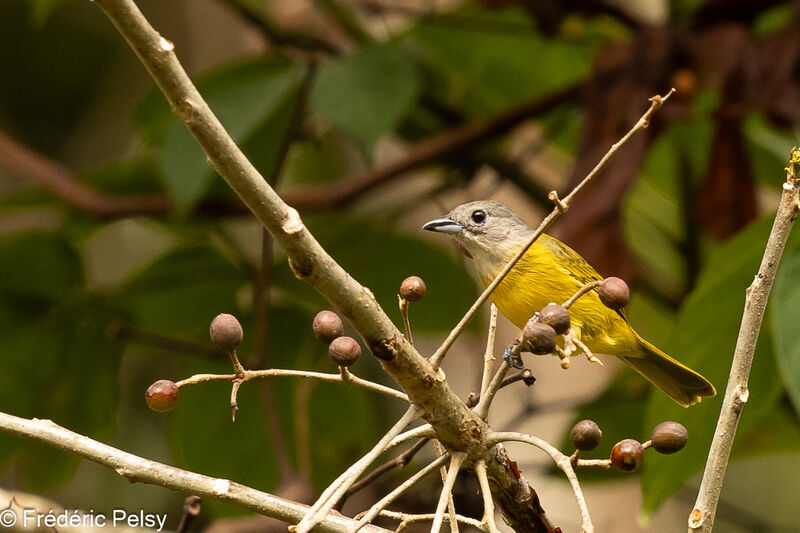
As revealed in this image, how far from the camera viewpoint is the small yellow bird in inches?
87.0

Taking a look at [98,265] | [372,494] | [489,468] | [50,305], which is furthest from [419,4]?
[489,468]

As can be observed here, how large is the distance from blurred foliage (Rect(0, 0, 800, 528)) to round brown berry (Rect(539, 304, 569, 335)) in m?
→ 0.93

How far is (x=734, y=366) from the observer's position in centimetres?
107

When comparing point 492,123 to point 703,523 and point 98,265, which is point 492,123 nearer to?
point 703,523

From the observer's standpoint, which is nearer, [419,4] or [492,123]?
[492,123]

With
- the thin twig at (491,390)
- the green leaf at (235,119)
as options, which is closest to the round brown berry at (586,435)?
the thin twig at (491,390)

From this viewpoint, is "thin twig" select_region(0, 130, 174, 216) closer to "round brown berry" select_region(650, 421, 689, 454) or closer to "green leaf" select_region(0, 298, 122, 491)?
"green leaf" select_region(0, 298, 122, 491)

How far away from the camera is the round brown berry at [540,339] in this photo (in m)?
1.06

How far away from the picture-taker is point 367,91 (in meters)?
2.66

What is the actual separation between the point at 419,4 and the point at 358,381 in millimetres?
3963

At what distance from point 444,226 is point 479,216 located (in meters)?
0.17

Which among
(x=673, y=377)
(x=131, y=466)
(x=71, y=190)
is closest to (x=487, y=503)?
(x=131, y=466)

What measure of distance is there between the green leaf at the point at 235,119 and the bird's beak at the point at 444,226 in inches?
25.4

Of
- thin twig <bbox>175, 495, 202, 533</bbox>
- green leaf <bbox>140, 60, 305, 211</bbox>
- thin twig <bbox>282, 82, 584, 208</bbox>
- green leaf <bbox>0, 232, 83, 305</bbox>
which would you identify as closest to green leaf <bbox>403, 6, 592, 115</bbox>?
thin twig <bbox>282, 82, 584, 208</bbox>
